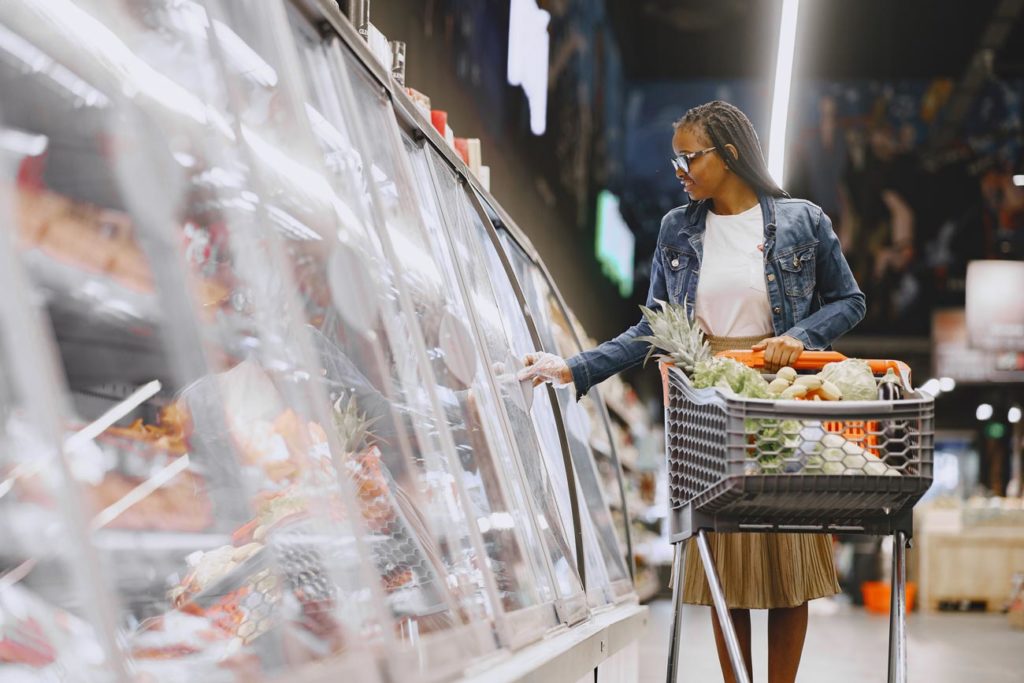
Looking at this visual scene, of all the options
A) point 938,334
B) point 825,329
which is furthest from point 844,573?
point 825,329

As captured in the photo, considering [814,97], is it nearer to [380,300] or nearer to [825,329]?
[825,329]

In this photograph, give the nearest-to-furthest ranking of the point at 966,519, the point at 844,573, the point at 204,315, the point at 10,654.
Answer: the point at 10,654 < the point at 204,315 < the point at 966,519 < the point at 844,573

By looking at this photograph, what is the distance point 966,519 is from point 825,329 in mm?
10808

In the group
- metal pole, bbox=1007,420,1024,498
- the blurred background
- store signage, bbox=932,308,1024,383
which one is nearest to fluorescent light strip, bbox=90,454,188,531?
the blurred background

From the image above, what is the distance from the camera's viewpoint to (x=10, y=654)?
3.95 ft

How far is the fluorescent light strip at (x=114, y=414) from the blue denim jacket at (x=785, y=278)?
1381 millimetres

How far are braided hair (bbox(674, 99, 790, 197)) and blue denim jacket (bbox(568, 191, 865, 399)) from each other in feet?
0.17

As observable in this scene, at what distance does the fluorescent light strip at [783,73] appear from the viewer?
8.74m

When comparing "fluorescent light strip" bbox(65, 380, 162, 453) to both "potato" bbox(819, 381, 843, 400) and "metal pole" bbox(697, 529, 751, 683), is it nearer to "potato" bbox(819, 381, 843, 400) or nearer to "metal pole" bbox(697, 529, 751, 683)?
"metal pole" bbox(697, 529, 751, 683)

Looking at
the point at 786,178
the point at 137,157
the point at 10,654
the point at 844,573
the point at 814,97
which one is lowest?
the point at 844,573

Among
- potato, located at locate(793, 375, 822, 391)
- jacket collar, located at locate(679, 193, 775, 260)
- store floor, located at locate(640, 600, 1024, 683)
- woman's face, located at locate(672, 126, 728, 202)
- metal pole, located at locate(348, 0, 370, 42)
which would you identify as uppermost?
metal pole, located at locate(348, 0, 370, 42)

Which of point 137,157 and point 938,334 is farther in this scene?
point 938,334

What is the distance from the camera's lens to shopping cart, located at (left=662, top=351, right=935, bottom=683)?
1881mm

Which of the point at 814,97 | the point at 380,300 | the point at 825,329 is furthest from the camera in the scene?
the point at 814,97
